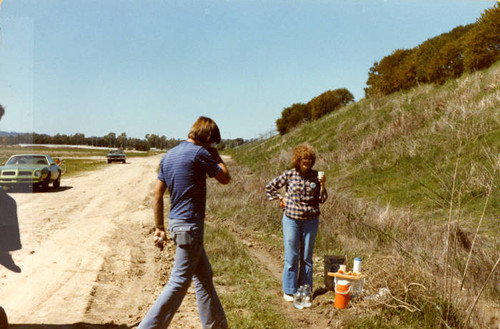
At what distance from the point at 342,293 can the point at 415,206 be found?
19.9ft

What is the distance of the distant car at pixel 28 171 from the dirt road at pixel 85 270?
4.46 m

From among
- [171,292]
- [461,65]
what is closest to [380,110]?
[461,65]

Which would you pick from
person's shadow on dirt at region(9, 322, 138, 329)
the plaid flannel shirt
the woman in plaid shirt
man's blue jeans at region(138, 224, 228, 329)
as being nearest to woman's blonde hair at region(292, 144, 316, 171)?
the woman in plaid shirt

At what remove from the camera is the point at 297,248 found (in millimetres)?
5027

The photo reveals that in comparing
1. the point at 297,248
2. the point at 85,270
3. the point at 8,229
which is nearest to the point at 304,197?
the point at 297,248

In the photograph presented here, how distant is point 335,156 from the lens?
17.7 metres

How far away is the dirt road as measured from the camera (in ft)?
15.5

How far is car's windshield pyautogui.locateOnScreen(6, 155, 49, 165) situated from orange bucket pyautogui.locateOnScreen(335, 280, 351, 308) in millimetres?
16169

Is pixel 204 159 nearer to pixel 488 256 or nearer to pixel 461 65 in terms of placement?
pixel 488 256

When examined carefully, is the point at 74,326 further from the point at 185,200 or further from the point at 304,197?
the point at 304,197

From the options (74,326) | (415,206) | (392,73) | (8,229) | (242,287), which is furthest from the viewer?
(392,73)

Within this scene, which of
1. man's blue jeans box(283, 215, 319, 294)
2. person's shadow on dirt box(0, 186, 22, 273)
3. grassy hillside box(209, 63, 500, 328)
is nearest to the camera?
person's shadow on dirt box(0, 186, 22, 273)

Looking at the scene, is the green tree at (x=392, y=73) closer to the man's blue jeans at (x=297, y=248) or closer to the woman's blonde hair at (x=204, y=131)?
the man's blue jeans at (x=297, y=248)

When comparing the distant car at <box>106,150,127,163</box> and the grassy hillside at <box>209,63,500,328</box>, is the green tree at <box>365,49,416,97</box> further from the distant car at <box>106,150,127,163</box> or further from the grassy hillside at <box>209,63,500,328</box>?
the distant car at <box>106,150,127,163</box>
